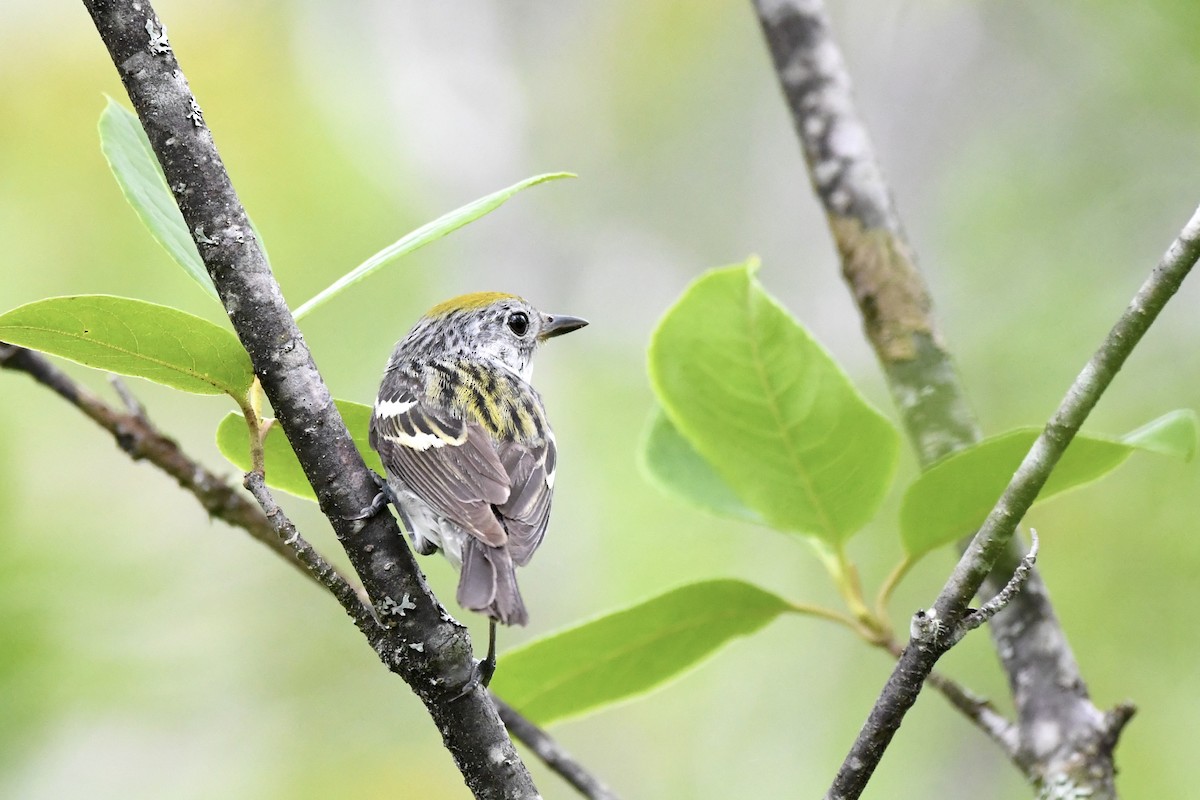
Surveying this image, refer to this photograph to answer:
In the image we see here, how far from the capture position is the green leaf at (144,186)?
1.79 meters

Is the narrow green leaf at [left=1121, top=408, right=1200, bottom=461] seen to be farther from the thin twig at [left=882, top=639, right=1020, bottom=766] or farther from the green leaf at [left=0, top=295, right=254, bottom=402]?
the green leaf at [left=0, top=295, right=254, bottom=402]

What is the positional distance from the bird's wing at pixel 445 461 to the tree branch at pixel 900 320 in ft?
3.11

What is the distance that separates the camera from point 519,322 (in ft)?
12.7

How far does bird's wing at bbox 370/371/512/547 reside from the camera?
7.95ft

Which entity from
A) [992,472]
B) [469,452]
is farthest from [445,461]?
[992,472]

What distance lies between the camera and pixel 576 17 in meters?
9.73

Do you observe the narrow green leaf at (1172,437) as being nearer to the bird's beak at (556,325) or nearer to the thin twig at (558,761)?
the thin twig at (558,761)

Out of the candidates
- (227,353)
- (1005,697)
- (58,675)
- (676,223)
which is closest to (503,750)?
(227,353)

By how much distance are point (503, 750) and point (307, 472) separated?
1.63 ft

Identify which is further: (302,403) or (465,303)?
(465,303)

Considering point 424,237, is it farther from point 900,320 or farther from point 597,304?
point 597,304

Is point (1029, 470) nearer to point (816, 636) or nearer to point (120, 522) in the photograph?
point (120, 522)

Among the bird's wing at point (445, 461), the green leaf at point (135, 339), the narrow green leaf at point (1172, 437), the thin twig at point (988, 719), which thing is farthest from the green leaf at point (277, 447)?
the narrow green leaf at point (1172, 437)

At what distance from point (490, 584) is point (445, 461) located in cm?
50
